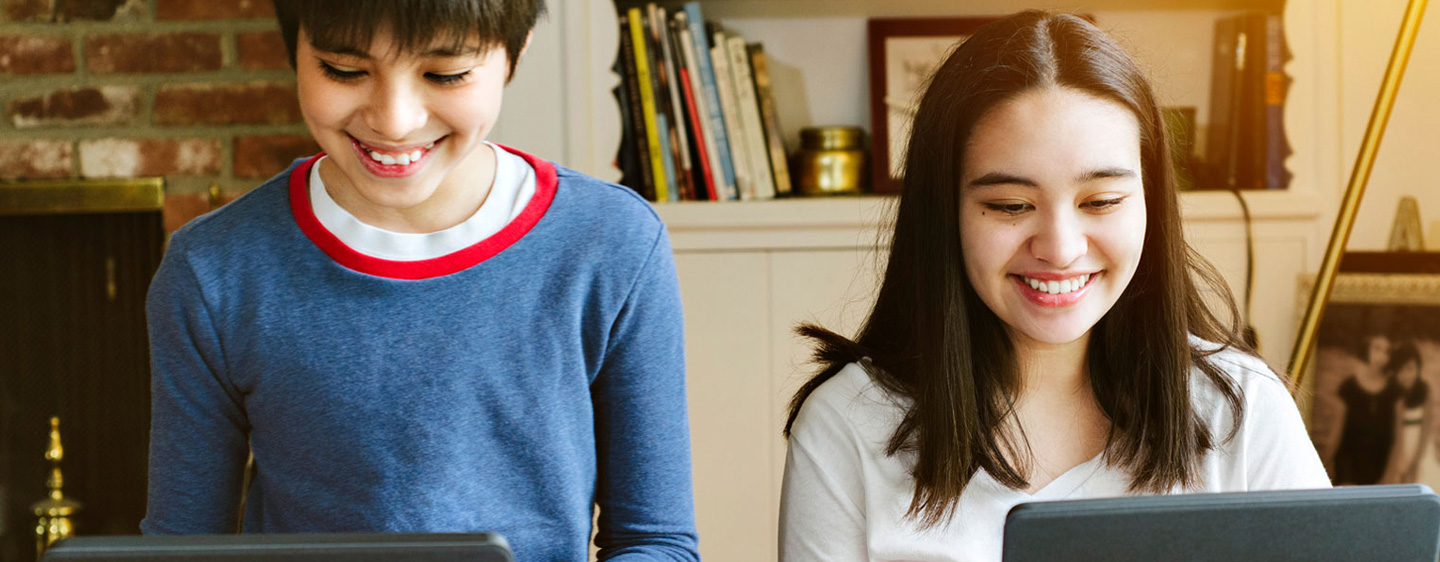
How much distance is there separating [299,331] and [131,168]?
130 cm

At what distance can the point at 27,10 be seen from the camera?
1.95 meters

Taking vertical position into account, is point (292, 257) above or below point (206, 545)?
above

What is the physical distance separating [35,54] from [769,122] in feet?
3.91

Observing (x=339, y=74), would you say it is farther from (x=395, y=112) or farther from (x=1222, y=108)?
(x=1222, y=108)

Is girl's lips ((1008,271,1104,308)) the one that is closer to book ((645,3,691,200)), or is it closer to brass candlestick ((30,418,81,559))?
book ((645,3,691,200))

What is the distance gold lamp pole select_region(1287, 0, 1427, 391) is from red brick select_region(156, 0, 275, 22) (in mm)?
1626

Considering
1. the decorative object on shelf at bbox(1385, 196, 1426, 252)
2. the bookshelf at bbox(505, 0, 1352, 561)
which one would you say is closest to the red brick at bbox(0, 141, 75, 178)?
the bookshelf at bbox(505, 0, 1352, 561)

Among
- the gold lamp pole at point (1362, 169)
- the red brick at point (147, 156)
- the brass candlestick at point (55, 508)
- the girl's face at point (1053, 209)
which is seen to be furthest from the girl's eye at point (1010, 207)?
the brass candlestick at point (55, 508)

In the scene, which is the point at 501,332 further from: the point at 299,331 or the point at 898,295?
the point at 898,295

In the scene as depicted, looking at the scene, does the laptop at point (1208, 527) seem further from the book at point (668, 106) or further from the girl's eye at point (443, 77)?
the book at point (668, 106)

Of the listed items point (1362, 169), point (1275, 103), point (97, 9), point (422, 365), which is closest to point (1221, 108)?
point (1275, 103)

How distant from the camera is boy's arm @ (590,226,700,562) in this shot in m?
0.92

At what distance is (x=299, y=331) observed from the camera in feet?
2.90

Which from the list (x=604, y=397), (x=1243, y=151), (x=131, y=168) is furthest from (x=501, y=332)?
(x=1243, y=151)
